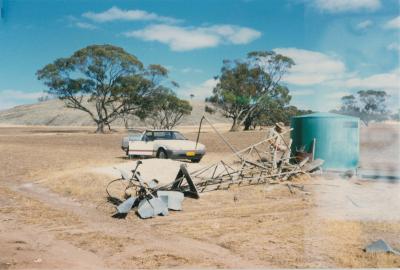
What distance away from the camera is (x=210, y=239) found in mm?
6992

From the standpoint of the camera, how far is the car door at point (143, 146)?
17.4 metres

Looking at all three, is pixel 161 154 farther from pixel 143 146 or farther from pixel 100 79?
pixel 100 79

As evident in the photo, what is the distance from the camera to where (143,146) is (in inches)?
690

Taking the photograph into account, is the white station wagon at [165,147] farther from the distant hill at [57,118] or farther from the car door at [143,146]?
the distant hill at [57,118]

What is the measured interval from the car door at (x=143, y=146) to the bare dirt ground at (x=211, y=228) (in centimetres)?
500

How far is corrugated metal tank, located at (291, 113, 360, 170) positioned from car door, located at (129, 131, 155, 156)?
5.74 metres

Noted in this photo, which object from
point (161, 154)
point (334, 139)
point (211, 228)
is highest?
point (334, 139)

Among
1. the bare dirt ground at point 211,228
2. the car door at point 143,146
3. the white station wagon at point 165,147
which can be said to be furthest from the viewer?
the car door at point 143,146

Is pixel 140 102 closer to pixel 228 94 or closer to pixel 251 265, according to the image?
pixel 228 94

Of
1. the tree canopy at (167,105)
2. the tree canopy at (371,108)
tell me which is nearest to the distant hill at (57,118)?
the tree canopy at (167,105)

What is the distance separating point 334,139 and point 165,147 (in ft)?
18.5

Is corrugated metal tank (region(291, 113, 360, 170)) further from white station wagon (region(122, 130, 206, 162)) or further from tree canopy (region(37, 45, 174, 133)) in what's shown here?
tree canopy (region(37, 45, 174, 133))

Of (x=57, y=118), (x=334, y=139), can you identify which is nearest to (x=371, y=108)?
(x=334, y=139)

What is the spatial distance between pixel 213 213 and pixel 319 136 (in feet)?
20.9
